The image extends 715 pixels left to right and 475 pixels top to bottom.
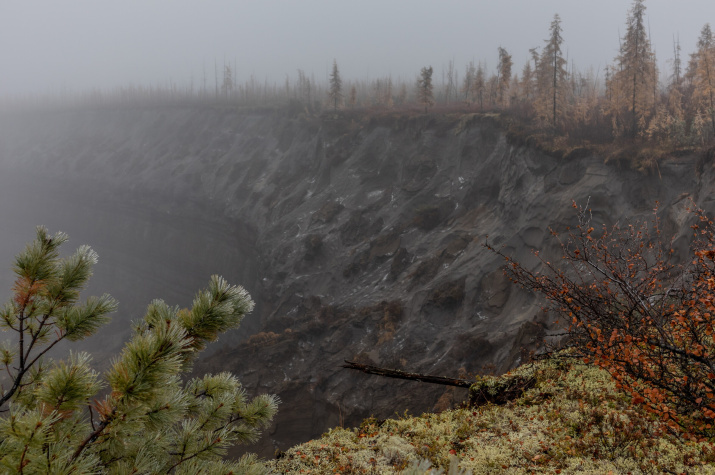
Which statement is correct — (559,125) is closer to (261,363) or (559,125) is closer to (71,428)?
(261,363)

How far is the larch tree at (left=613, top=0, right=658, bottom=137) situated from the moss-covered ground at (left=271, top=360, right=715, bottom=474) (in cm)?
2513

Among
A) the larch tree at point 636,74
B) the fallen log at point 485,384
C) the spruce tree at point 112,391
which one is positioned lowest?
the fallen log at point 485,384

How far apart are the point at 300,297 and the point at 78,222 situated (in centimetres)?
4371

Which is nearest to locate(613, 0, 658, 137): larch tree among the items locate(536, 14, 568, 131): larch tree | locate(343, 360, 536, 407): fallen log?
locate(536, 14, 568, 131): larch tree

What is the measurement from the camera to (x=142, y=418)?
8.54 feet

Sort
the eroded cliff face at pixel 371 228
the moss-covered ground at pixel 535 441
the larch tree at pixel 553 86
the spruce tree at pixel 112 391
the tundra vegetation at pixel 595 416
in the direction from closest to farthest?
the spruce tree at pixel 112 391 < the tundra vegetation at pixel 595 416 < the moss-covered ground at pixel 535 441 < the eroded cliff face at pixel 371 228 < the larch tree at pixel 553 86

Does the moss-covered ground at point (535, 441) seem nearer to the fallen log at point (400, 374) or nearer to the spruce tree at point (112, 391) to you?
the fallen log at point (400, 374)

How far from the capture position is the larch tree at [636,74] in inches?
1010

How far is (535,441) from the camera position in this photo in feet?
15.5

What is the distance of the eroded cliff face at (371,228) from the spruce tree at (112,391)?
14.0 m

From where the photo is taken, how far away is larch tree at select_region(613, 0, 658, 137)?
84.2 ft

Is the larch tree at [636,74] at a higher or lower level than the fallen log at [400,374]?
higher

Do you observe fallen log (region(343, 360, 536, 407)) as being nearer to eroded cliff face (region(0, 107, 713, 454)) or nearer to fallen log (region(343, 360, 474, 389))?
fallen log (region(343, 360, 474, 389))

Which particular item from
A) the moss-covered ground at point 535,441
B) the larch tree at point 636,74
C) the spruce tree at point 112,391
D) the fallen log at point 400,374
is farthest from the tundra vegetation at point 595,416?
the larch tree at point 636,74
